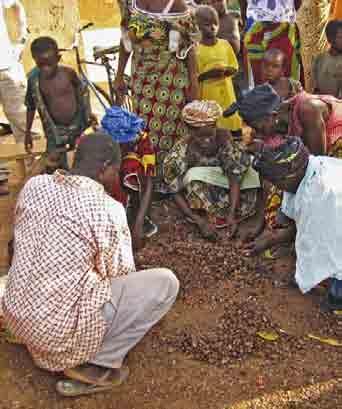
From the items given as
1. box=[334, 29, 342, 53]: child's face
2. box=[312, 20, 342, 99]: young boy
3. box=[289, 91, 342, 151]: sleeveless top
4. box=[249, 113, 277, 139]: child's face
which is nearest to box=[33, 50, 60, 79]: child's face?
box=[249, 113, 277, 139]: child's face

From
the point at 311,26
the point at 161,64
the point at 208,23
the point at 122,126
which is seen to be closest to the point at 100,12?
the point at 311,26

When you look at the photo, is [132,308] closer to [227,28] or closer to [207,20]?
[207,20]

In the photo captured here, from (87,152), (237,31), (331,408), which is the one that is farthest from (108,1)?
(331,408)

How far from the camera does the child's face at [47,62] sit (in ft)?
17.5

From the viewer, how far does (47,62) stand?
17.6 ft

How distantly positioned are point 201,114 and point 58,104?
1.51m

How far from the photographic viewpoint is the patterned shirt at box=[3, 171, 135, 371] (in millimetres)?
2908

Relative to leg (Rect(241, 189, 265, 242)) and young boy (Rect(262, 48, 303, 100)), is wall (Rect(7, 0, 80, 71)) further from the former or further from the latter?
leg (Rect(241, 189, 265, 242))

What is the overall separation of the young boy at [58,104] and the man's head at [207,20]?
1180 mm

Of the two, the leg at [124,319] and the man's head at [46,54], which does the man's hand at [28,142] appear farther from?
the leg at [124,319]

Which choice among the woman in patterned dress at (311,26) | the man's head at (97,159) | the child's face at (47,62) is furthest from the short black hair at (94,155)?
the woman in patterned dress at (311,26)

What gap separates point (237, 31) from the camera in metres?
6.32

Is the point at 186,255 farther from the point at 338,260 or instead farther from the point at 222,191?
the point at 338,260

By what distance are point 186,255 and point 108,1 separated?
748 centimetres
